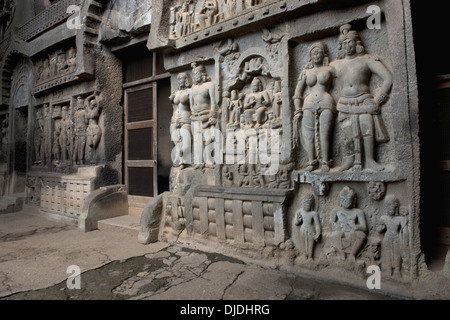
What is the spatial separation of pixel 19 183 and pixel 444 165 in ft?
28.9

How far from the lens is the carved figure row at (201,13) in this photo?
137 inches

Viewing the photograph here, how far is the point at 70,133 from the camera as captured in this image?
5.79 metres

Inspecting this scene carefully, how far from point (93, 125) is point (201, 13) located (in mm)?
2994

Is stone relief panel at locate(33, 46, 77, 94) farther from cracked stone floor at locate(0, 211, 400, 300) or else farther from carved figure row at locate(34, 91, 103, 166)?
cracked stone floor at locate(0, 211, 400, 300)

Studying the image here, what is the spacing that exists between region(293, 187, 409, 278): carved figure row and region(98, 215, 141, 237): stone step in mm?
2550

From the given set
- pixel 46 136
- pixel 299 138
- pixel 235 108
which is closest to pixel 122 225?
pixel 235 108

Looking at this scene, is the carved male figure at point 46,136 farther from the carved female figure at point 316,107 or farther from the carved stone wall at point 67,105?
the carved female figure at point 316,107

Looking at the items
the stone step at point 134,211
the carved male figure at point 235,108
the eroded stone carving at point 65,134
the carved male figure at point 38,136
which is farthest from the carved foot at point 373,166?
the carved male figure at point 38,136

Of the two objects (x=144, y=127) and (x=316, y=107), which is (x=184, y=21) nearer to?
(x=144, y=127)

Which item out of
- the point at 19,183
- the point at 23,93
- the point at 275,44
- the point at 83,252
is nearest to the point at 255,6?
the point at 275,44

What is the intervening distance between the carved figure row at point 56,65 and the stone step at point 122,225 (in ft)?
10.1

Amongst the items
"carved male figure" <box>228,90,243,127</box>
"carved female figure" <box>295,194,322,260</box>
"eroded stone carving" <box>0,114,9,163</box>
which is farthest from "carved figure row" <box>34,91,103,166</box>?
"carved female figure" <box>295,194,322,260</box>

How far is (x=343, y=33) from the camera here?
271 centimetres

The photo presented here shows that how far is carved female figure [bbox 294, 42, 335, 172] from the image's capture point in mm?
2766
